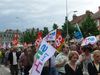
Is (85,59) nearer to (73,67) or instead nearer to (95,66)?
(73,67)

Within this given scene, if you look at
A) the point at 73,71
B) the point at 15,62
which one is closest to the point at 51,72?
the point at 73,71

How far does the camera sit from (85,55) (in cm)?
1031

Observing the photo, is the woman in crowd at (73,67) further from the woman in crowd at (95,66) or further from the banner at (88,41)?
the banner at (88,41)

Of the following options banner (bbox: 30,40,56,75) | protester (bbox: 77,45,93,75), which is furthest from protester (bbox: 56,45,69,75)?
banner (bbox: 30,40,56,75)

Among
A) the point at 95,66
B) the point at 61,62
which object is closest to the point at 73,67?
the point at 95,66

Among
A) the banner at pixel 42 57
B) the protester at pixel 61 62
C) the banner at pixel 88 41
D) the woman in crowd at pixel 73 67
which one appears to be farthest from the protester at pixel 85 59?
the protester at pixel 61 62

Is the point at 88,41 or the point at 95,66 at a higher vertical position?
the point at 88,41

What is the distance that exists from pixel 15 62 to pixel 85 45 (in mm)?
11373

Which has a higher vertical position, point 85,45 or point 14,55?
point 85,45

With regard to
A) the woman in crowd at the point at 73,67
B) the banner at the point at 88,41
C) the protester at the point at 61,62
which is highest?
the banner at the point at 88,41

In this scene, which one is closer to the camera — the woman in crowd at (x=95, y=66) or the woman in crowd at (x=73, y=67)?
the woman in crowd at (x=95, y=66)

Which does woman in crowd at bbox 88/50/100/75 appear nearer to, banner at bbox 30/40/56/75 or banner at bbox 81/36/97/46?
banner at bbox 30/40/56/75

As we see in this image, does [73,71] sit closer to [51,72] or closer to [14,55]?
[51,72]

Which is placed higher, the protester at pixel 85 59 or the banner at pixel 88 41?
the banner at pixel 88 41
